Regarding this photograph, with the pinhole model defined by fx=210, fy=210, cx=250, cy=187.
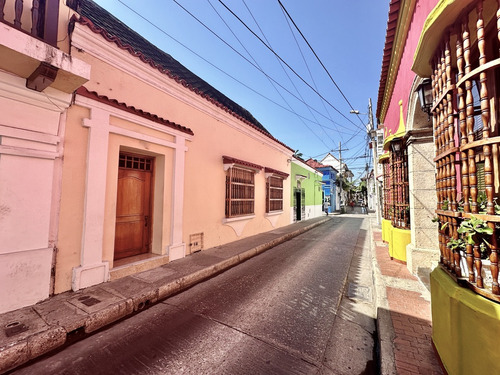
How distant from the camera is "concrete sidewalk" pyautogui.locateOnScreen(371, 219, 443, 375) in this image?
7.13 ft

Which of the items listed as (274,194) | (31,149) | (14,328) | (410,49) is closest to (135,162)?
(31,149)

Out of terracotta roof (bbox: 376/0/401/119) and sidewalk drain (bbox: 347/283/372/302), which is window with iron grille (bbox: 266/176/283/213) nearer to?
terracotta roof (bbox: 376/0/401/119)

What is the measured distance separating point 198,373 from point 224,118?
666 centimetres

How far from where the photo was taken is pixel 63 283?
350 cm

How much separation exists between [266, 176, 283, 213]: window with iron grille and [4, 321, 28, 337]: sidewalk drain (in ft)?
27.2

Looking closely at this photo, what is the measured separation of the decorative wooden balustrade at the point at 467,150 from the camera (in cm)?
167

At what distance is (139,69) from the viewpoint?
15.6 ft

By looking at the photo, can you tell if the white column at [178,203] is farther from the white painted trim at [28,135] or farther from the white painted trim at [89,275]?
the white painted trim at [28,135]

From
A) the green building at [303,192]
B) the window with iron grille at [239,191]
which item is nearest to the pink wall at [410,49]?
the window with iron grille at [239,191]

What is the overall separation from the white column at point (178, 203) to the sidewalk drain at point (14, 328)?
272 cm

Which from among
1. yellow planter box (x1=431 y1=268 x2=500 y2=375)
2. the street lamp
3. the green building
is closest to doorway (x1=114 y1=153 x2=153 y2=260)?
yellow planter box (x1=431 y1=268 x2=500 y2=375)

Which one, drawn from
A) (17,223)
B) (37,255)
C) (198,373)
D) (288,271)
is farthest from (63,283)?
(288,271)

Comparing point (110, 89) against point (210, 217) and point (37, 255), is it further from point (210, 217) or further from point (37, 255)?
point (210, 217)

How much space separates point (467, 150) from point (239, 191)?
6.63 meters
